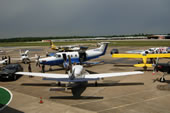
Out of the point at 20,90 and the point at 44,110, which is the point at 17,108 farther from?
the point at 20,90

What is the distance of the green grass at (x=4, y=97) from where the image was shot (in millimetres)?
12189

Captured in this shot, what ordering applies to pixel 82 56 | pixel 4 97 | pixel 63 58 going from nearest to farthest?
pixel 4 97 → pixel 63 58 → pixel 82 56

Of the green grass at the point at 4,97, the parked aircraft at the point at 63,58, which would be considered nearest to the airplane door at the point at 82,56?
the parked aircraft at the point at 63,58

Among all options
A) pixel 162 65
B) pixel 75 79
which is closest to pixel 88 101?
pixel 75 79

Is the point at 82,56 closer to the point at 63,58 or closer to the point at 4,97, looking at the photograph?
the point at 63,58

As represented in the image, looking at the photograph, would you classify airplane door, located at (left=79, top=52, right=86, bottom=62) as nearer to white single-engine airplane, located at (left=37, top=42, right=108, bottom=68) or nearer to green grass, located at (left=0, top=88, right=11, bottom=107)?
white single-engine airplane, located at (left=37, top=42, right=108, bottom=68)

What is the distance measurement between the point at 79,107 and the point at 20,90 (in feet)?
23.2

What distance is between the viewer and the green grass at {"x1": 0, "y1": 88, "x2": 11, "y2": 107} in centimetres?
1219

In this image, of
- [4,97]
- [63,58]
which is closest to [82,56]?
[63,58]

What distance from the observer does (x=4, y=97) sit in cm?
1352

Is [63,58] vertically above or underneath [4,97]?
above

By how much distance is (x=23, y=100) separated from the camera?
12.6m

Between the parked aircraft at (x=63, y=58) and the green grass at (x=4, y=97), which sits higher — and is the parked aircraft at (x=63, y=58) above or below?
above

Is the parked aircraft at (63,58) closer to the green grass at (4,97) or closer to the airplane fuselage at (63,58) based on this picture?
the airplane fuselage at (63,58)
